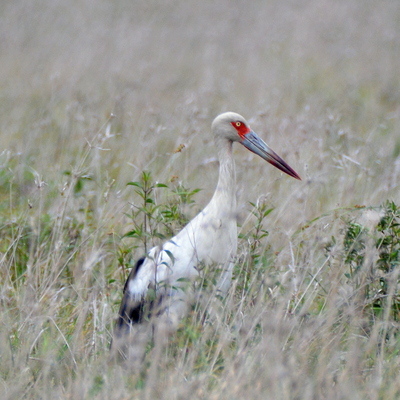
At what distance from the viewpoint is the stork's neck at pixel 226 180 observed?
3016 millimetres

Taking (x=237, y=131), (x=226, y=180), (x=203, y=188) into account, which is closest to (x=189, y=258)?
(x=226, y=180)

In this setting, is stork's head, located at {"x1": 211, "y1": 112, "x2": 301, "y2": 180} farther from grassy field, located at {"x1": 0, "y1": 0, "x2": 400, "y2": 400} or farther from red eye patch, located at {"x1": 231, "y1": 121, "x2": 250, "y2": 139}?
grassy field, located at {"x1": 0, "y1": 0, "x2": 400, "y2": 400}

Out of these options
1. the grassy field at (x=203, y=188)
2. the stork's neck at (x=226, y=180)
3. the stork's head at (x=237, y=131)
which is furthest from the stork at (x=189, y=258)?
the stork's head at (x=237, y=131)

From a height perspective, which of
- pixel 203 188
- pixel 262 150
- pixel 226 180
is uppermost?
pixel 262 150

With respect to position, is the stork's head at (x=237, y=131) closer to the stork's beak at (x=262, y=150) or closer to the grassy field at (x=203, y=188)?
the stork's beak at (x=262, y=150)

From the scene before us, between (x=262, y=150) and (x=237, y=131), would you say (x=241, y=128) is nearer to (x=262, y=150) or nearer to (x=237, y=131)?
(x=237, y=131)

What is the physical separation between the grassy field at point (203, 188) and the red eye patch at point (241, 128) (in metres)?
0.40

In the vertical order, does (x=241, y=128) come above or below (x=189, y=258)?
above

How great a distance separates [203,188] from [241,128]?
90cm

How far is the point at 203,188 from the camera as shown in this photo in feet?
13.4

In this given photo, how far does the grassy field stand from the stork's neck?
14 cm

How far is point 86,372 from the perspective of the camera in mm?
2168

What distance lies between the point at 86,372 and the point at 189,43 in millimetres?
7914

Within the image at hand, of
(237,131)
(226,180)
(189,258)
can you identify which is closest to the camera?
(189,258)
